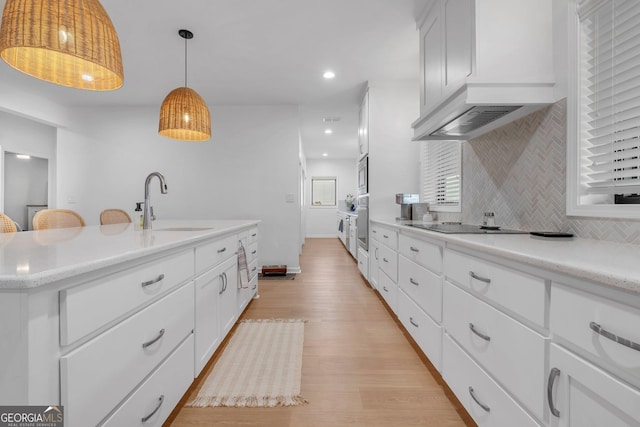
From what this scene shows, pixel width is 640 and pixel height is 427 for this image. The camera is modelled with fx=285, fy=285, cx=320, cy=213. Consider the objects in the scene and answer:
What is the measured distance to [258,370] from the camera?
176cm

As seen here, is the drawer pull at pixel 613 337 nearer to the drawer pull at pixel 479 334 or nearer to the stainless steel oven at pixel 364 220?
the drawer pull at pixel 479 334

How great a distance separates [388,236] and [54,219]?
2.75 metres

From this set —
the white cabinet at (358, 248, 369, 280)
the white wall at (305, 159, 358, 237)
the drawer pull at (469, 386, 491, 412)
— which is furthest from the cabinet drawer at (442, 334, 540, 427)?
the white wall at (305, 159, 358, 237)

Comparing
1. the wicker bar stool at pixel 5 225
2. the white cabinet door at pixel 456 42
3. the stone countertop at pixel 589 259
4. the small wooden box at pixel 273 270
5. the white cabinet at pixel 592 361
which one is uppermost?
the white cabinet door at pixel 456 42

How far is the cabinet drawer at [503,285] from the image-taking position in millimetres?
863

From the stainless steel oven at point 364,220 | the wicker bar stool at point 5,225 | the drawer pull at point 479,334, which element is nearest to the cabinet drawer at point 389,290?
the stainless steel oven at point 364,220

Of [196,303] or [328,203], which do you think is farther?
[328,203]

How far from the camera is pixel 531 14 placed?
1505mm

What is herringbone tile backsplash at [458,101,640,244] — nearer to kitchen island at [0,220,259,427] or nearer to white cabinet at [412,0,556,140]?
white cabinet at [412,0,556,140]

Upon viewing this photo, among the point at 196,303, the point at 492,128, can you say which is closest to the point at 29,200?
the point at 196,303

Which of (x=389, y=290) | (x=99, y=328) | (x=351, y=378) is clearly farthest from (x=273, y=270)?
(x=99, y=328)

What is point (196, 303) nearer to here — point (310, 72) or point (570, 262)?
point (570, 262)

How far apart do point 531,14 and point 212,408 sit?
263cm

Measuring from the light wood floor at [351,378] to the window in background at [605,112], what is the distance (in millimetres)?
1201
